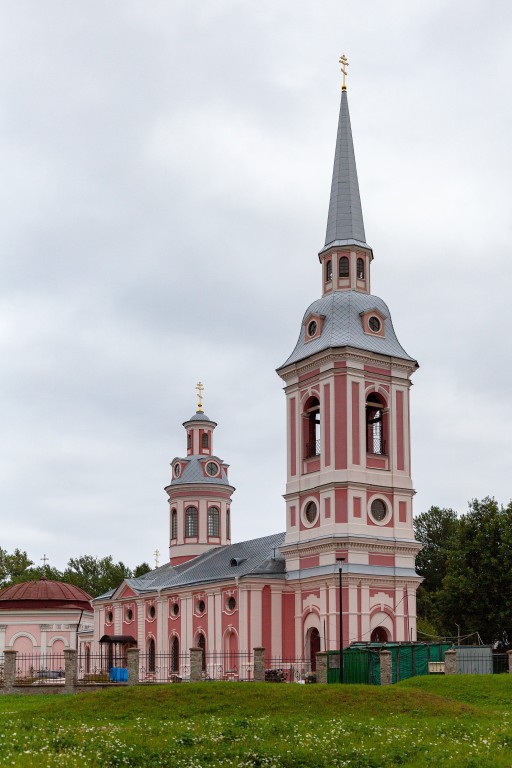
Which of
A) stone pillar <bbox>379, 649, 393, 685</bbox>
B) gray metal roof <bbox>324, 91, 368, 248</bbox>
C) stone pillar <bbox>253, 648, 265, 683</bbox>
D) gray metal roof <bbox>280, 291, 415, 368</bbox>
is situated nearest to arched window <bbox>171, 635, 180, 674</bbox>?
gray metal roof <bbox>280, 291, 415, 368</bbox>

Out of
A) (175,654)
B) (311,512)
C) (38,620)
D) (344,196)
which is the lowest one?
(175,654)

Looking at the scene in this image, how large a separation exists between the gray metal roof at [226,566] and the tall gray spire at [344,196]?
14.4m

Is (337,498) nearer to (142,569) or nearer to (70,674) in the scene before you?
(70,674)

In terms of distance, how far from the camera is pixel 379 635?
4191 cm

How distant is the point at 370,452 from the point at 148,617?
667 inches

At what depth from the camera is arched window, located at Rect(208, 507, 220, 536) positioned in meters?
60.5

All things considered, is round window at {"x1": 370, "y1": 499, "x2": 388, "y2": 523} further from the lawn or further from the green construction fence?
the lawn

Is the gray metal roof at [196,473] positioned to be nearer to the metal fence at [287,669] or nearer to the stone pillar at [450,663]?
the metal fence at [287,669]

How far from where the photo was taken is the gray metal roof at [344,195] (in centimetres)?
4697

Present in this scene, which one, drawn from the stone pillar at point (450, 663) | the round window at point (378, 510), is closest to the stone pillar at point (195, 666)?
the stone pillar at point (450, 663)

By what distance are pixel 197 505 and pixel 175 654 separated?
12.5 m

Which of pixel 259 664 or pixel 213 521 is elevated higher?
pixel 213 521

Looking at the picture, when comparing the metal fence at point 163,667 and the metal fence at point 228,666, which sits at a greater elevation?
the metal fence at point 228,666

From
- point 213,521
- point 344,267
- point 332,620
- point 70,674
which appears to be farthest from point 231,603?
point 213,521
